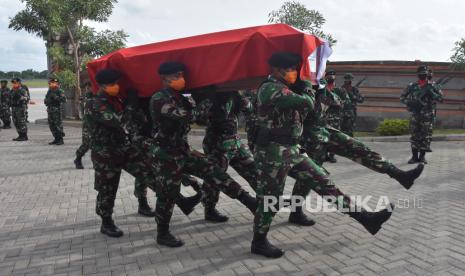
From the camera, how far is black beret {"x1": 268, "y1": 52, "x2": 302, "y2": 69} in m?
3.46

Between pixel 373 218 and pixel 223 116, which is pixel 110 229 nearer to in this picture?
pixel 223 116

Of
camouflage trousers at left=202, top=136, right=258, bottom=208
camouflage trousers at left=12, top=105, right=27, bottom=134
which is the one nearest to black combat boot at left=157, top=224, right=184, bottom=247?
camouflage trousers at left=202, top=136, right=258, bottom=208

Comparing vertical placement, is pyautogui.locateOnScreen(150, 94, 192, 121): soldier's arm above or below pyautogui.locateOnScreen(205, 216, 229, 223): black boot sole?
above

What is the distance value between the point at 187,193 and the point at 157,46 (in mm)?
2580

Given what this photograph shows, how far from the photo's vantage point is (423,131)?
8.41 m

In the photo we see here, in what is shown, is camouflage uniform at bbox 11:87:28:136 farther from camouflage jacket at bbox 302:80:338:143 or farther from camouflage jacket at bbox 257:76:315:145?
camouflage jacket at bbox 257:76:315:145

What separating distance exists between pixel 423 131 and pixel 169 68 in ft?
21.2

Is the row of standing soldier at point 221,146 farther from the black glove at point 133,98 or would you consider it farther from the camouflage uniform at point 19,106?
the camouflage uniform at point 19,106

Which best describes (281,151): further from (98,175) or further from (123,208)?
(123,208)

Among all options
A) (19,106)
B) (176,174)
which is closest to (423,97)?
(176,174)

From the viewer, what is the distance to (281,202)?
12.5ft

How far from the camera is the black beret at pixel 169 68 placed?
3803 mm

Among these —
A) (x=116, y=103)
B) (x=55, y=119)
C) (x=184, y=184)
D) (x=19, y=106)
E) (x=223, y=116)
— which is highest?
(x=116, y=103)

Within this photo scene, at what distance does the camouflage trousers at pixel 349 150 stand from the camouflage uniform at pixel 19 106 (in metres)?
10.8
